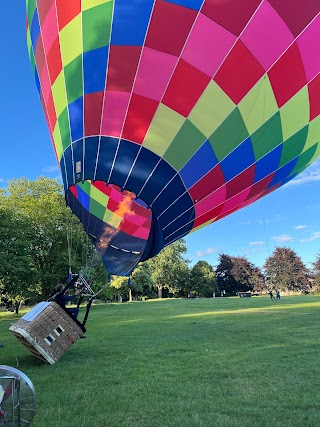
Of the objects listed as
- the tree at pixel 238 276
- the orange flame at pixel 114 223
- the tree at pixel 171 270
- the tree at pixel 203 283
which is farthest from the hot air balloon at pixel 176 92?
the tree at pixel 238 276

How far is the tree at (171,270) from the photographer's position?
52688 mm

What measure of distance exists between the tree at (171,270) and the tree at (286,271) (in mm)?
13602

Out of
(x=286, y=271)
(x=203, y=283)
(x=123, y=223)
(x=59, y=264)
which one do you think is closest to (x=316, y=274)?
(x=286, y=271)

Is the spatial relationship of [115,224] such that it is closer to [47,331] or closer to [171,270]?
[47,331]

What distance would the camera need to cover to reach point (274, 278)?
5750 cm

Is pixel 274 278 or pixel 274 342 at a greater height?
pixel 274 278

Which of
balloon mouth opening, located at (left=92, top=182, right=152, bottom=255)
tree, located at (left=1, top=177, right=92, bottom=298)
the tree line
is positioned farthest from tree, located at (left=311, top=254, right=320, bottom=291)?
balloon mouth opening, located at (left=92, top=182, right=152, bottom=255)

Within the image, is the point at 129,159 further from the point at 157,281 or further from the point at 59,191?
the point at 157,281

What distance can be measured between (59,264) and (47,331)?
19.4 meters

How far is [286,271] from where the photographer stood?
57.0m

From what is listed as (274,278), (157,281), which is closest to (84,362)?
(157,281)

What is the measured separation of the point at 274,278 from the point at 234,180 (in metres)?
54.5

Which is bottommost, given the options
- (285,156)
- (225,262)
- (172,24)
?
(285,156)

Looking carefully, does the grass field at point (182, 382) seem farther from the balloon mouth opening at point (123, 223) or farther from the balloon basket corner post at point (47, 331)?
the balloon mouth opening at point (123, 223)
